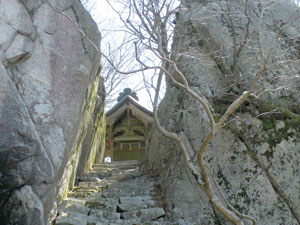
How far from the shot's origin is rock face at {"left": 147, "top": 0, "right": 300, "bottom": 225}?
242 inches

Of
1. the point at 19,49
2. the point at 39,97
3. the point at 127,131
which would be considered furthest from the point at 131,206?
the point at 127,131

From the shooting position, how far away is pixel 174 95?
8312 mm

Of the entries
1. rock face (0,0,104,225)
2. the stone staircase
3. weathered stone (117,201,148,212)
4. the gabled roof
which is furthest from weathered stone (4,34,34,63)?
the gabled roof

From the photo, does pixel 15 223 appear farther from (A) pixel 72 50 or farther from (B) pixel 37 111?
(A) pixel 72 50

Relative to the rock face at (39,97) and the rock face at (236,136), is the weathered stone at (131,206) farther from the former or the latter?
the rock face at (39,97)

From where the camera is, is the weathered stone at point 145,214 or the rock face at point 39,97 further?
the weathered stone at point 145,214

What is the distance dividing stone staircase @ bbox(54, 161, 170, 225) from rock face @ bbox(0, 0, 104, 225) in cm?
39

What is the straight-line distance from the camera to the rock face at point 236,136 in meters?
6.14

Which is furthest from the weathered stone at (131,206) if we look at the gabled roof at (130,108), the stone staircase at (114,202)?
the gabled roof at (130,108)

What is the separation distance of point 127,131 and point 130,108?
1176mm

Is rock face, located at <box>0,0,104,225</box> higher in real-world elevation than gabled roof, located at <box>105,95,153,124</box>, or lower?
lower

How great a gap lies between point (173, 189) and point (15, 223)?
302cm

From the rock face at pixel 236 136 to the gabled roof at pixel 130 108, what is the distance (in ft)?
18.0

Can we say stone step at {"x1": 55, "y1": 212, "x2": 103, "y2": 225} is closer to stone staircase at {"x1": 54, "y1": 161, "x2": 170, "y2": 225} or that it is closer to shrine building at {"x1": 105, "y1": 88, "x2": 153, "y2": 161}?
stone staircase at {"x1": 54, "y1": 161, "x2": 170, "y2": 225}
